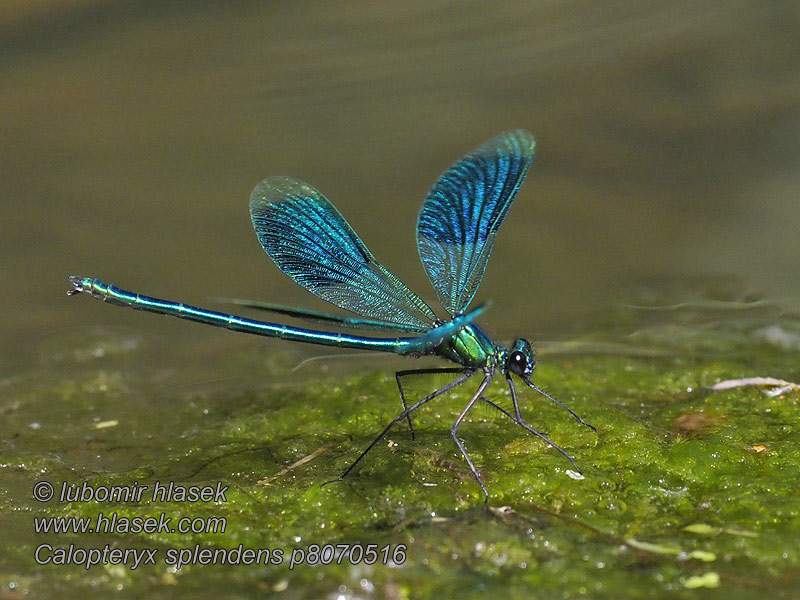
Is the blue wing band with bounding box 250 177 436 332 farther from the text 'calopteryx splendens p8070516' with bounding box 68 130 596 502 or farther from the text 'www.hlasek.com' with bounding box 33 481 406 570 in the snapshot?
the text 'www.hlasek.com' with bounding box 33 481 406 570

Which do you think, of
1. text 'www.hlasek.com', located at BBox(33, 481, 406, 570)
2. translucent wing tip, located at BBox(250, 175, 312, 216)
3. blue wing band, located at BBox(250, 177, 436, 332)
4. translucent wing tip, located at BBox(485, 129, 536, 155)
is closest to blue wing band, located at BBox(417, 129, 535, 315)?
translucent wing tip, located at BBox(485, 129, 536, 155)

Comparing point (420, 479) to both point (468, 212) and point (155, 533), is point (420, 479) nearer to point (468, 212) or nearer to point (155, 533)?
point (155, 533)

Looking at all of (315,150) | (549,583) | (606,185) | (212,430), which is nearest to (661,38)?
(606,185)

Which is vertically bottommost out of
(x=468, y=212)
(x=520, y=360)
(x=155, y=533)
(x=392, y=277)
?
(x=155, y=533)

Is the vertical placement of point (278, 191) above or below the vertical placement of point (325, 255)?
above

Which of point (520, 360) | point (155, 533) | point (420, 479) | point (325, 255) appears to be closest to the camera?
point (155, 533)

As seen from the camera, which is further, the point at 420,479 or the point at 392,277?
the point at 392,277

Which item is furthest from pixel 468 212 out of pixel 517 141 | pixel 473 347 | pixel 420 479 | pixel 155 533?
pixel 155 533

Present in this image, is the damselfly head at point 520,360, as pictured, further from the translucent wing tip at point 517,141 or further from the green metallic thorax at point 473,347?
the translucent wing tip at point 517,141
